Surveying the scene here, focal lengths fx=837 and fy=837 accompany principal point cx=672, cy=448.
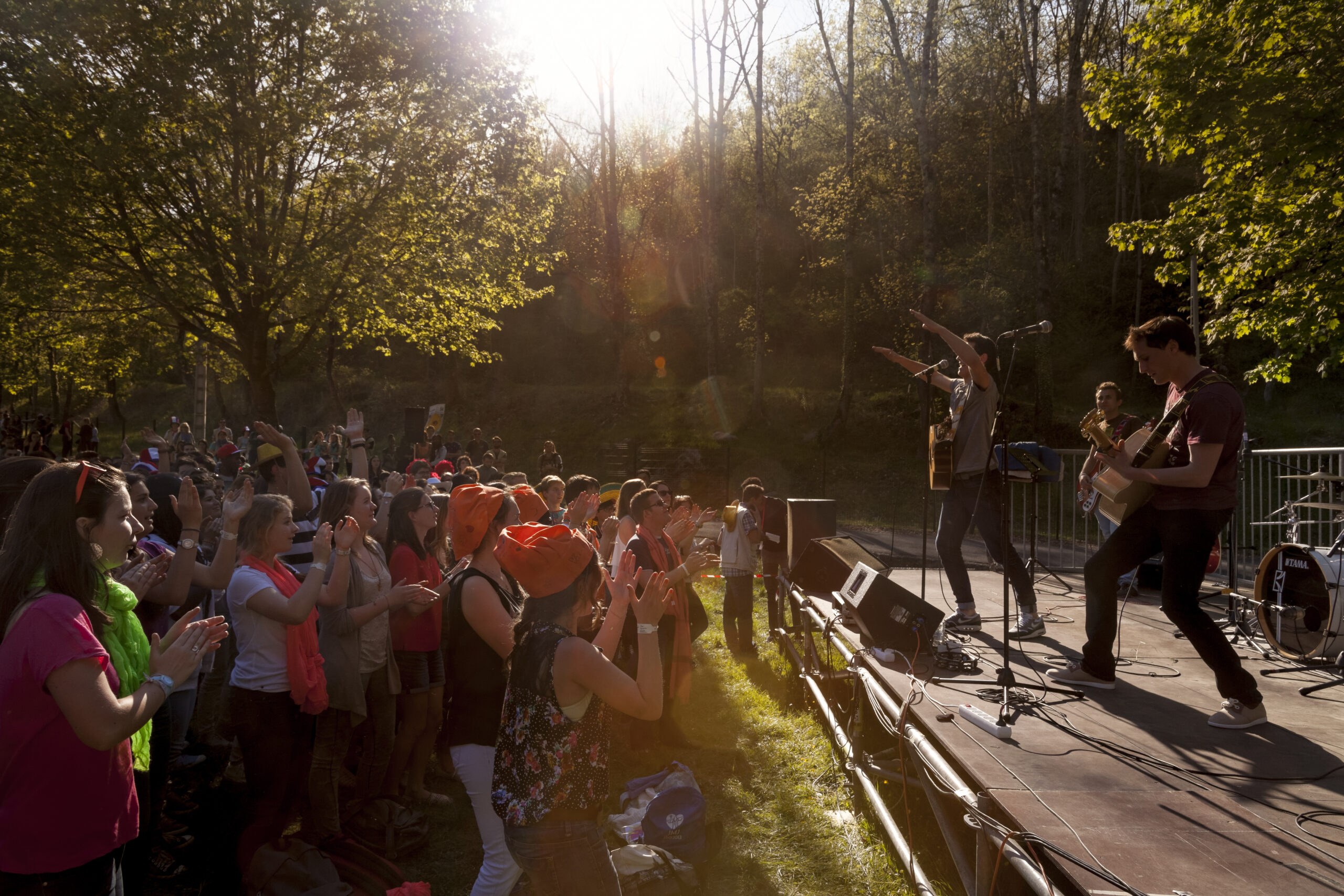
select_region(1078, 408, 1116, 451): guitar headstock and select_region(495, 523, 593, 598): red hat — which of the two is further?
select_region(1078, 408, 1116, 451): guitar headstock

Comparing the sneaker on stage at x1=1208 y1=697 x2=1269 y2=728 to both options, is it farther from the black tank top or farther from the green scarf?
the green scarf

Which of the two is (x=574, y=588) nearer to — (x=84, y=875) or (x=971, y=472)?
(x=84, y=875)

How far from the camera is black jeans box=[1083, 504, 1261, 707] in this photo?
4.04 meters

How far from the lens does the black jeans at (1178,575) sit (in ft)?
13.3

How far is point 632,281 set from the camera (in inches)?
1423

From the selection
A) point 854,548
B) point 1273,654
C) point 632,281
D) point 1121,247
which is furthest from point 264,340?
point 632,281

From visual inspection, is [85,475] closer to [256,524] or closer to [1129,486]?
[256,524]

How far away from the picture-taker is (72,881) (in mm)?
2377

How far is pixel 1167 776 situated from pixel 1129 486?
158cm

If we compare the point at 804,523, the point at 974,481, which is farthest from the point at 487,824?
the point at 804,523

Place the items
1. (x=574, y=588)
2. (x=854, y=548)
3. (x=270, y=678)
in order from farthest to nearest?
1. (x=854, y=548)
2. (x=270, y=678)
3. (x=574, y=588)

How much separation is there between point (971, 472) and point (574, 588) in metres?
3.95

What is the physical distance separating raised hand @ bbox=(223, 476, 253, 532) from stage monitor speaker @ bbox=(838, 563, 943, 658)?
3.77m

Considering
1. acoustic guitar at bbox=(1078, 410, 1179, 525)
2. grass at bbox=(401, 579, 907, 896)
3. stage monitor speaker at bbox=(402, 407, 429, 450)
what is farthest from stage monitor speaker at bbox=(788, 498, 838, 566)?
stage monitor speaker at bbox=(402, 407, 429, 450)
